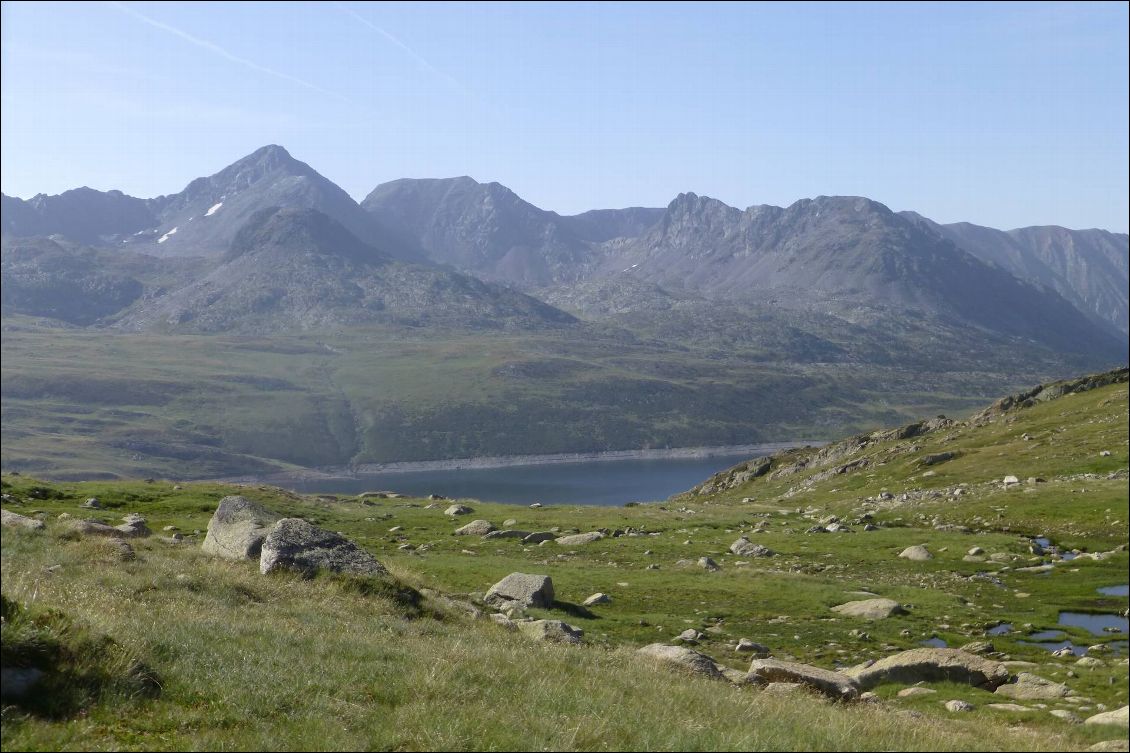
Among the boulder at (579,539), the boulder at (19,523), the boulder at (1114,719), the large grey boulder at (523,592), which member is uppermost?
the boulder at (19,523)

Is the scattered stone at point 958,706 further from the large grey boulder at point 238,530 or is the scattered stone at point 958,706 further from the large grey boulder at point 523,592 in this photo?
the large grey boulder at point 238,530

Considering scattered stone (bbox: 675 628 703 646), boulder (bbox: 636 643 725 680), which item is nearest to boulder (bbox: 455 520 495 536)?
scattered stone (bbox: 675 628 703 646)

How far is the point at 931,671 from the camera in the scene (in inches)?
1002

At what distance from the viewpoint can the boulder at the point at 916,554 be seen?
5172 cm

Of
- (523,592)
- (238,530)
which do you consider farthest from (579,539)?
(238,530)

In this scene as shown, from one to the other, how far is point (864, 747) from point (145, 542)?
2788cm

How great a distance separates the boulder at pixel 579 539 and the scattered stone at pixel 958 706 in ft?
132

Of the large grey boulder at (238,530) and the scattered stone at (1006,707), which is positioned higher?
the large grey boulder at (238,530)

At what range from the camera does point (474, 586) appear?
Answer: 41.9m

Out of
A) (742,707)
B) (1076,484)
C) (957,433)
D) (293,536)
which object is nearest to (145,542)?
(293,536)

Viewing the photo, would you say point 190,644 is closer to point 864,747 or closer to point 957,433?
point 864,747

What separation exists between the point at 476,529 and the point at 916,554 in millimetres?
30143

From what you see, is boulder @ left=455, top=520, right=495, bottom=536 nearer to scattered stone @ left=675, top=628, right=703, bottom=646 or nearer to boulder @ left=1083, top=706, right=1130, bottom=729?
scattered stone @ left=675, top=628, right=703, bottom=646

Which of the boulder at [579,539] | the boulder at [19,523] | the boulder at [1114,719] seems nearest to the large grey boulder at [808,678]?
the boulder at [1114,719]
